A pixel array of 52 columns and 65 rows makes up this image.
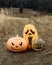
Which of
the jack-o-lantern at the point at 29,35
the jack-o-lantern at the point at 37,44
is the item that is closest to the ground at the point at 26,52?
the jack-o-lantern at the point at 37,44

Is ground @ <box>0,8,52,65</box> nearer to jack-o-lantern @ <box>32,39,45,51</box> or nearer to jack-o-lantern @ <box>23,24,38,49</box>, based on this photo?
jack-o-lantern @ <box>32,39,45,51</box>

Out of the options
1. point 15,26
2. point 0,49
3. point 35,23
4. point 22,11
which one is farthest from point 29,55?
point 22,11

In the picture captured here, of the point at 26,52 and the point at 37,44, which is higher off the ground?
the point at 37,44

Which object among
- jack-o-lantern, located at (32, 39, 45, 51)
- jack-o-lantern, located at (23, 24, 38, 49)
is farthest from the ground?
jack-o-lantern, located at (23, 24, 38, 49)

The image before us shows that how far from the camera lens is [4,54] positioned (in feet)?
19.0

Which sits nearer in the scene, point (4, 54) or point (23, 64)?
point (23, 64)

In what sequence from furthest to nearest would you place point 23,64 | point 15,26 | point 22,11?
point 22,11 < point 15,26 < point 23,64

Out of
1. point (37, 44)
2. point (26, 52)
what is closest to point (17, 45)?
point (26, 52)

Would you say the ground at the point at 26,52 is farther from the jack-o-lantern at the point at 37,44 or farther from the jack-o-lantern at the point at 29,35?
the jack-o-lantern at the point at 29,35

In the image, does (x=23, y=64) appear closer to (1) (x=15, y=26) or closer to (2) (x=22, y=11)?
(1) (x=15, y=26)

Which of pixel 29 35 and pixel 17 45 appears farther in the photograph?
pixel 29 35

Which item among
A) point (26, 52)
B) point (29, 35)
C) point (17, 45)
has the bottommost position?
point (26, 52)

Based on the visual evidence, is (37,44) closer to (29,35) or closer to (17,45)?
(29,35)

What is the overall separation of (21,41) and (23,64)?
73 centimetres
